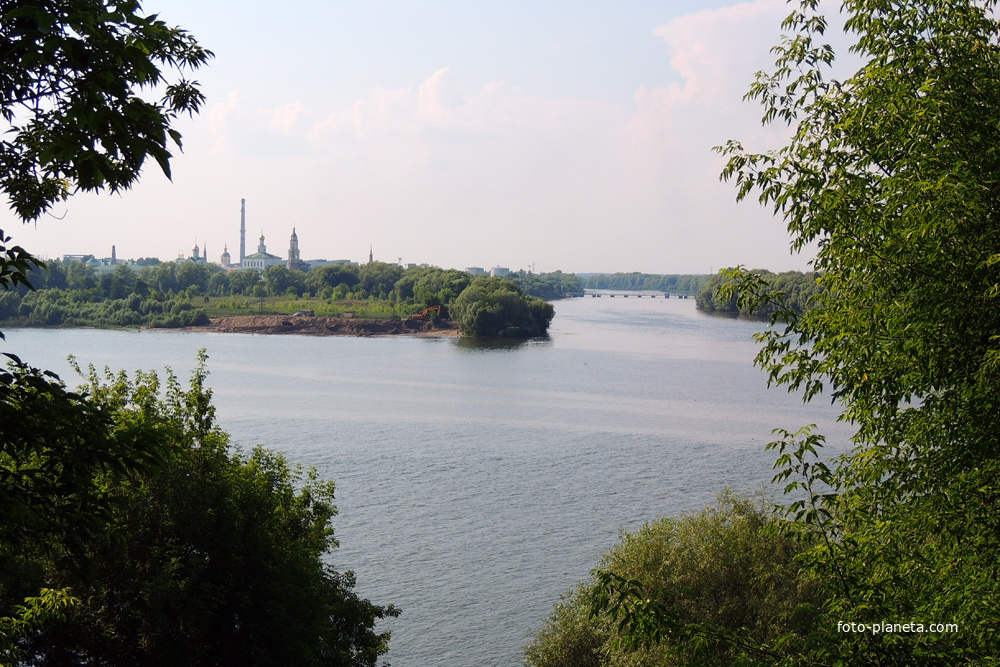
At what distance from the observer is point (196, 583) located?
12.8m

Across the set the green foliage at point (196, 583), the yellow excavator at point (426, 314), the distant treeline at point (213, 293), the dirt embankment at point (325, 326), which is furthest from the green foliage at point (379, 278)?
the green foliage at point (196, 583)

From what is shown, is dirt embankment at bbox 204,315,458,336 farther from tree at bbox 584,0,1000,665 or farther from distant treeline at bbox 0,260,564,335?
tree at bbox 584,0,1000,665

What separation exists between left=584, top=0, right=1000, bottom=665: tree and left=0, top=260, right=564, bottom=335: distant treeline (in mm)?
82927

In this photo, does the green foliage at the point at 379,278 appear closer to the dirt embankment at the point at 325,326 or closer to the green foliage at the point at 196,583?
the dirt embankment at the point at 325,326

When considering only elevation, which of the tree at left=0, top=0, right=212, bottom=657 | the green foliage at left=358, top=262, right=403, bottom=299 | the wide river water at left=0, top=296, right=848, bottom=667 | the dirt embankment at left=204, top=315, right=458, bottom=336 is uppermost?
the green foliage at left=358, top=262, right=403, bottom=299

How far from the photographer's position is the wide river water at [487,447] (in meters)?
24.5

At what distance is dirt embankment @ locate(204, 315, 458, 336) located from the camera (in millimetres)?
111812

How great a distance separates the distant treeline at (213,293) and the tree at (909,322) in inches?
3265

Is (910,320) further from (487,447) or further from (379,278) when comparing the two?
(379,278)

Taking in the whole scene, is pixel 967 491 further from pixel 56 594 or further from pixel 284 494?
pixel 284 494

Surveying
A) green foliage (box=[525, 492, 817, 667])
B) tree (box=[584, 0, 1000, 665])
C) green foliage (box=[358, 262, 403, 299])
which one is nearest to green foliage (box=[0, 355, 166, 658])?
tree (box=[584, 0, 1000, 665])

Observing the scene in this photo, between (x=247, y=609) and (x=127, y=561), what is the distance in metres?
2.05

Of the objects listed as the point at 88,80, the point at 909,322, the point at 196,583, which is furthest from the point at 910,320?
the point at 196,583

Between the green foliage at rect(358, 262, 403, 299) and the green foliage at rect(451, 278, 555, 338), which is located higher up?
the green foliage at rect(358, 262, 403, 299)
